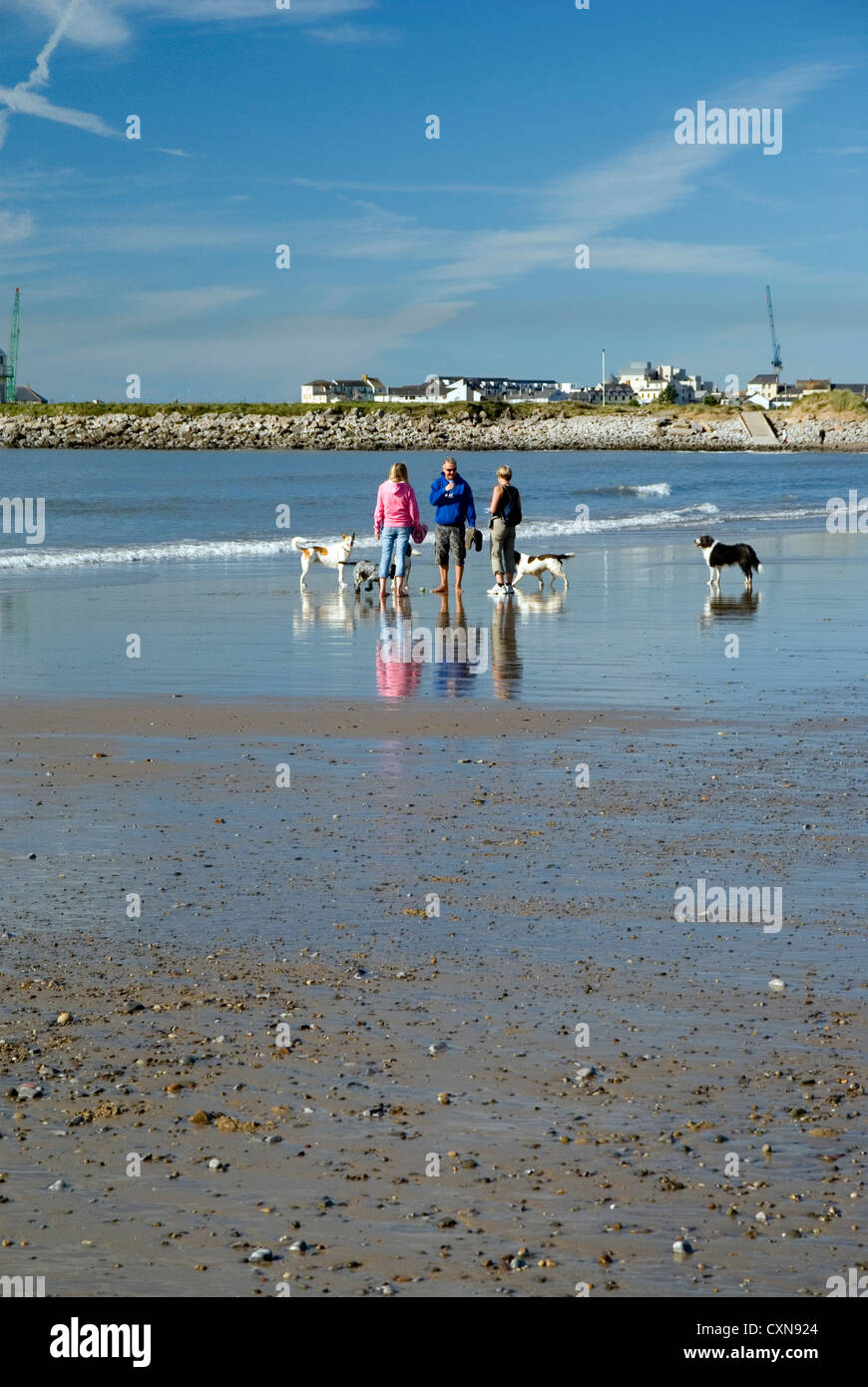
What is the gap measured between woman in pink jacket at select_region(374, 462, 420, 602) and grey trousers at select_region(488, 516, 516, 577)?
1205 millimetres

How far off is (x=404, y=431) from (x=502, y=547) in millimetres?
142819

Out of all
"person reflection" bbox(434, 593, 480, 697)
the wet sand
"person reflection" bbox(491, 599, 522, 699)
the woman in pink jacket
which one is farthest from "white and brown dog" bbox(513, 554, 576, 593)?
the wet sand

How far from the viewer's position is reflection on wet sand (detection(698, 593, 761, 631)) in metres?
17.9

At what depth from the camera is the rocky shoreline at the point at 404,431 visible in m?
142

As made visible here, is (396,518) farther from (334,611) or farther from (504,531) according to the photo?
(504,531)

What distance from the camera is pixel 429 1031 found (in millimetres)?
5562

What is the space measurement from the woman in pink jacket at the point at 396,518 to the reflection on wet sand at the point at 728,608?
3.71 meters

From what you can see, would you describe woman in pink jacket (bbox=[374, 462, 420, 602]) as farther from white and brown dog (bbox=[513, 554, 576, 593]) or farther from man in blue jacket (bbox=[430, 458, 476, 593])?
white and brown dog (bbox=[513, 554, 576, 593])

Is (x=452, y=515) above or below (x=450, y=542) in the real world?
above

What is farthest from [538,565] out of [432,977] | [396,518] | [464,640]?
[432,977]

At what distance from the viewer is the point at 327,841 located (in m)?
8.09
